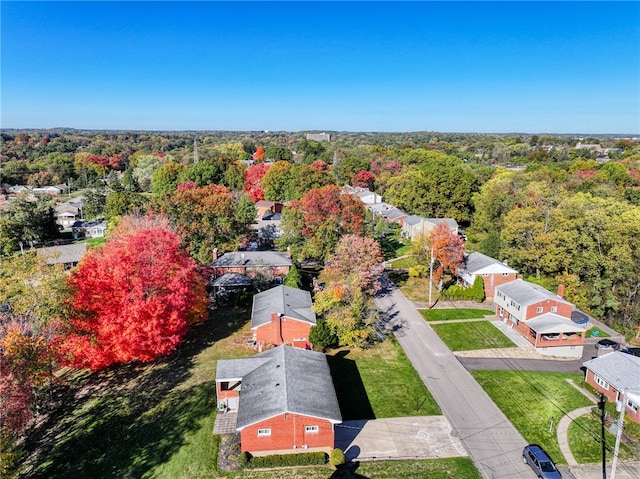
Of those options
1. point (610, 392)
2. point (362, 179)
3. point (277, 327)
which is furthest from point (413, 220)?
point (610, 392)

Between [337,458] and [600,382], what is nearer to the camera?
[337,458]

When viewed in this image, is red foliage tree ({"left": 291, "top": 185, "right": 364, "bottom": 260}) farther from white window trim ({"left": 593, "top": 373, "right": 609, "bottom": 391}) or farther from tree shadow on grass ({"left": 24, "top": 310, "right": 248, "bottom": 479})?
white window trim ({"left": 593, "top": 373, "right": 609, "bottom": 391})

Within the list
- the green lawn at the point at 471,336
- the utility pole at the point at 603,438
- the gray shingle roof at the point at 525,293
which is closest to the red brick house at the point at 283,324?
the green lawn at the point at 471,336

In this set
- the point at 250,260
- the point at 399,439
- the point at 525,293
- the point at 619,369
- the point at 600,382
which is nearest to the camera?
the point at 399,439

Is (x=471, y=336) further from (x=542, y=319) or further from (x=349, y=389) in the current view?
(x=349, y=389)

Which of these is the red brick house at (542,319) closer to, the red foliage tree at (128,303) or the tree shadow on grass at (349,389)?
the tree shadow on grass at (349,389)

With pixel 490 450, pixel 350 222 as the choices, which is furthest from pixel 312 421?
pixel 350 222

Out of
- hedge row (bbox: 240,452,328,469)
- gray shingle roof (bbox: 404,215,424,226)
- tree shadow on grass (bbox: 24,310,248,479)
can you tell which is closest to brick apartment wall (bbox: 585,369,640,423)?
hedge row (bbox: 240,452,328,469)

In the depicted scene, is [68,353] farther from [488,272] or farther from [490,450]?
[488,272]
